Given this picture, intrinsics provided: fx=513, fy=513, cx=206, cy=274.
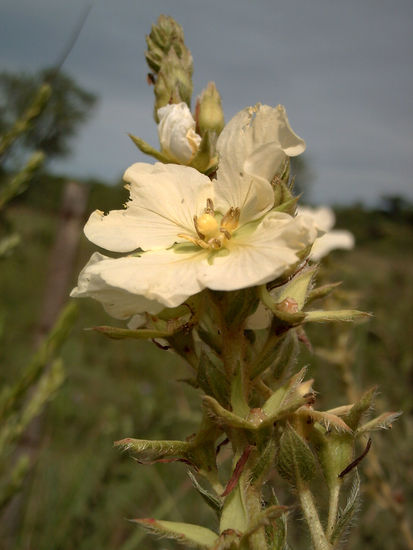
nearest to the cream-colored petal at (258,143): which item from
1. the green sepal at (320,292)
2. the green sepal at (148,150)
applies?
the green sepal at (148,150)

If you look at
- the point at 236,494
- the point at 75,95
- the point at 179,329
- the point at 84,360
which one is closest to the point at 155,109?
the point at 179,329

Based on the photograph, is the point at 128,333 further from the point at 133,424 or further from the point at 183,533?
the point at 133,424

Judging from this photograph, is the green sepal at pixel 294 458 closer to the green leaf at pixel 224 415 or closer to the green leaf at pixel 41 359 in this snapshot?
the green leaf at pixel 224 415

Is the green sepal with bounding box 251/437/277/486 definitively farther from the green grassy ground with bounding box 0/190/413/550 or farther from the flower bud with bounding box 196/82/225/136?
the flower bud with bounding box 196/82/225/136

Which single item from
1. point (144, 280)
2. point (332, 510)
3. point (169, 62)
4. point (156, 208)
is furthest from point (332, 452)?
point (169, 62)

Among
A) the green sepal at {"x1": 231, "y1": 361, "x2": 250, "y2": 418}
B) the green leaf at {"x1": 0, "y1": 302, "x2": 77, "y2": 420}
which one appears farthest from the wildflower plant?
the green leaf at {"x1": 0, "y1": 302, "x2": 77, "y2": 420}

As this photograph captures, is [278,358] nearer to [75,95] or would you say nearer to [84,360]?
[84,360]
